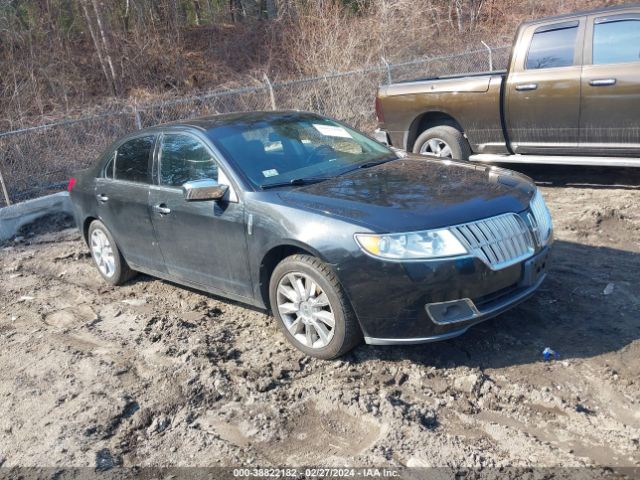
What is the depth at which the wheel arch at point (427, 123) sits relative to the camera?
8.44m

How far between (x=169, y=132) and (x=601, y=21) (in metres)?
4.88

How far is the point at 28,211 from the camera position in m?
9.13

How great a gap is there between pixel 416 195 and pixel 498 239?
2.00 feet

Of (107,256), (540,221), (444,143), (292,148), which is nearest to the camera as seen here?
(540,221)

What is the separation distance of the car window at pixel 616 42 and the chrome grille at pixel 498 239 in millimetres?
3773

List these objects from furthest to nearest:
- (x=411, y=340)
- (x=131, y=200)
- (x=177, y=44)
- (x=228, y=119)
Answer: (x=177, y=44)
(x=131, y=200)
(x=228, y=119)
(x=411, y=340)

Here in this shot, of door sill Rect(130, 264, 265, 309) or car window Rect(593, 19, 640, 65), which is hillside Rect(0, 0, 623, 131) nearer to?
car window Rect(593, 19, 640, 65)

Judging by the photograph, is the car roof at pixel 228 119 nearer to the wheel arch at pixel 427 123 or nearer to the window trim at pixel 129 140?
the window trim at pixel 129 140

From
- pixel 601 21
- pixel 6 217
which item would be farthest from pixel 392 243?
pixel 6 217

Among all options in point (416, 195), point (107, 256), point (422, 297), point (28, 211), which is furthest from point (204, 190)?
point (28, 211)

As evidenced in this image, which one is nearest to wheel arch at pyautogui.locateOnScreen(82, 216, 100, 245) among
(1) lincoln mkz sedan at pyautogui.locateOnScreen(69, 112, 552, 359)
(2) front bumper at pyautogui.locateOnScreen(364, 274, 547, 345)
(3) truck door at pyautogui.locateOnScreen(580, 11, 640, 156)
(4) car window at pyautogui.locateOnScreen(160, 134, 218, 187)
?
(1) lincoln mkz sedan at pyautogui.locateOnScreen(69, 112, 552, 359)

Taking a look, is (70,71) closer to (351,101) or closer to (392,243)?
(351,101)

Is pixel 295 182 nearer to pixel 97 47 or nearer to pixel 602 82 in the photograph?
pixel 602 82

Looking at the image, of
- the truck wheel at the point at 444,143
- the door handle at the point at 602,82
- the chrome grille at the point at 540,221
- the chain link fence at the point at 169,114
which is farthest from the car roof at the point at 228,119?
the chain link fence at the point at 169,114
